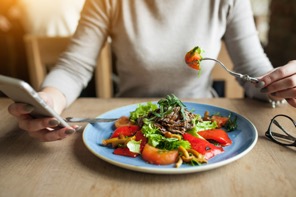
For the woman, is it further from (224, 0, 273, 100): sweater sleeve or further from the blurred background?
the blurred background

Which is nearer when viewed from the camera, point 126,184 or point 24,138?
point 126,184

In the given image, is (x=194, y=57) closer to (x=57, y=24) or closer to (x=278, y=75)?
(x=278, y=75)

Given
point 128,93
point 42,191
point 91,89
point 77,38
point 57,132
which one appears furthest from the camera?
point 91,89

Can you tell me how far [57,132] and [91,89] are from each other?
144 centimetres

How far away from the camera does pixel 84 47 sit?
4.17 ft

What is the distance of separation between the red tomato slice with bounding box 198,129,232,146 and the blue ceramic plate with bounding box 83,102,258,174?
0.05ft

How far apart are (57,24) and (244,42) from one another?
1519 mm

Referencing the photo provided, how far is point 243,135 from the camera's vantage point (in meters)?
0.84

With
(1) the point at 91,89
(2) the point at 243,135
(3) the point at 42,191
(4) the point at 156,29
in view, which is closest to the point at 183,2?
(4) the point at 156,29

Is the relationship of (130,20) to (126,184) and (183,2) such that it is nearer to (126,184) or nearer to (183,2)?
(183,2)

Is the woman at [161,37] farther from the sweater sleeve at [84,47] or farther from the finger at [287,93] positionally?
the finger at [287,93]

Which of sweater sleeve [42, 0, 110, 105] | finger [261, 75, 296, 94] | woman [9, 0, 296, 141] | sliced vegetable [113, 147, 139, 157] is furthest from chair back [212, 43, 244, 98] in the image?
sliced vegetable [113, 147, 139, 157]

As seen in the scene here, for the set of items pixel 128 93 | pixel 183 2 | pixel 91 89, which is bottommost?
pixel 91 89

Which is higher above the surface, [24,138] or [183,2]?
[183,2]
